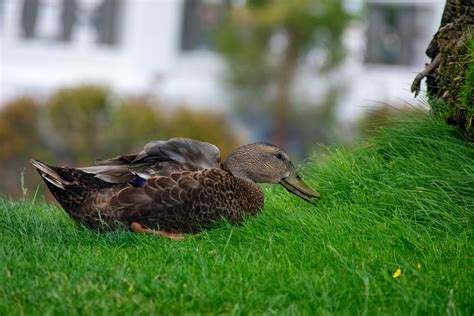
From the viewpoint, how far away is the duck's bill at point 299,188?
19.2 ft

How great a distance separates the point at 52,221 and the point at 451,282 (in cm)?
241

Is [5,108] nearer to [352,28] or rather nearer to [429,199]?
[352,28]

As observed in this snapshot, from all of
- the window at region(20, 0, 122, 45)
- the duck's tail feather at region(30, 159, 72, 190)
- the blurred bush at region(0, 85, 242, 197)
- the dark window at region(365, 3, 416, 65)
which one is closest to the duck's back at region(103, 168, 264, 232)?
the duck's tail feather at region(30, 159, 72, 190)

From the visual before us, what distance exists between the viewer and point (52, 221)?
5.83 meters

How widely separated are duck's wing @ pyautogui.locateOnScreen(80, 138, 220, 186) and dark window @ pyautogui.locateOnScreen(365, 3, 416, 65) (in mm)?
15870

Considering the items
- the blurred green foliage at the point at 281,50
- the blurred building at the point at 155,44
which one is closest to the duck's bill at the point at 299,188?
the blurred green foliage at the point at 281,50

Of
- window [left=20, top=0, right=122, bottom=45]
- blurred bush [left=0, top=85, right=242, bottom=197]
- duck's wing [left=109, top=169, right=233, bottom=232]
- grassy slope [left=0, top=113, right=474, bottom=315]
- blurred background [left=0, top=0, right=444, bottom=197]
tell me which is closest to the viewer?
grassy slope [left=0, top=113, right=474, bottom=315]

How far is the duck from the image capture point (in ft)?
18.0

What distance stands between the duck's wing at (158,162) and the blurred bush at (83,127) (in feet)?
31.7

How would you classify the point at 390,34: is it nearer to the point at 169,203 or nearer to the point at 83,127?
the point at 83,127

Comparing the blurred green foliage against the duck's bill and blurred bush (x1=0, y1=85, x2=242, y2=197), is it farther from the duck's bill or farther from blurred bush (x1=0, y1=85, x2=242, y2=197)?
the duck's bill

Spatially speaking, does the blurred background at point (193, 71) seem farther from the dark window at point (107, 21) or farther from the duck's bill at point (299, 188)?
the duck's bill at point (299, 188)

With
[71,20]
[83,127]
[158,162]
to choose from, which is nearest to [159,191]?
[158,162]

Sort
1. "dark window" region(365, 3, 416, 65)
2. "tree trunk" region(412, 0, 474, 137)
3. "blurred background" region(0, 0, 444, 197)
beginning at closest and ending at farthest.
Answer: "tree trunk" region(412, 0, 474, 137) → "blurred background" region(0, 0, 444, 197) → "dark window" region(365, 3, 416, 65)
